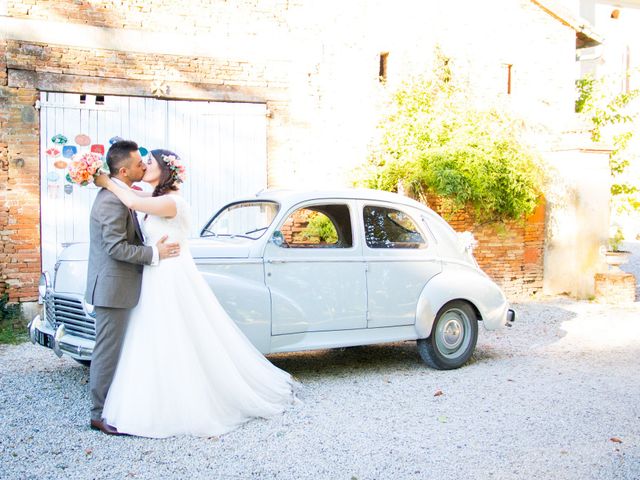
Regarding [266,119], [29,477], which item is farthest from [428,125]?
[29,477]

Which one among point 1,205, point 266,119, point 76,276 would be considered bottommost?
point 76,276

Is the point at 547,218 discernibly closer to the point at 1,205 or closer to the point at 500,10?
the point at 500,10

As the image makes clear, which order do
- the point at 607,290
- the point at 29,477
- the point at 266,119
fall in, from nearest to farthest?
the point at 29,477, the point at 266,119, the point at 607,290

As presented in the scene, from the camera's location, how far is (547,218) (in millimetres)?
13516

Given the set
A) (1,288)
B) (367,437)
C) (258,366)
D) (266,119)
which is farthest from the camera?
(266,119)

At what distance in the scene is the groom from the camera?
5000mm

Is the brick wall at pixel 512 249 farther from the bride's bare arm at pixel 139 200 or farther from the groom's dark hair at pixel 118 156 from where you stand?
the groom's dark hair at pixel 118 156

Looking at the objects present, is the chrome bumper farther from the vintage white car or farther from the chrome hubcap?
the chrome hubcap

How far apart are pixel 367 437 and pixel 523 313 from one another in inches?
281

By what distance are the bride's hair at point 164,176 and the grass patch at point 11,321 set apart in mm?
4873

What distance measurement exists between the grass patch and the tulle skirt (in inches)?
187

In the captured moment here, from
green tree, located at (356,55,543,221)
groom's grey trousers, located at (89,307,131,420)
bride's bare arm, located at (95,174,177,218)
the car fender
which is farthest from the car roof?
green tree, located at (356,55,543,221)

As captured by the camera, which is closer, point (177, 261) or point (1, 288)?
point (177, 261)

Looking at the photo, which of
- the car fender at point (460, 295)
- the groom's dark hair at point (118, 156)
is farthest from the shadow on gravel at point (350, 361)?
the groom's dark hair at point (118, 156)
